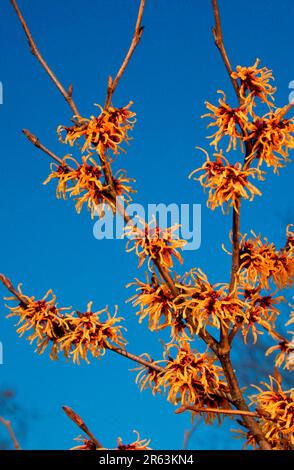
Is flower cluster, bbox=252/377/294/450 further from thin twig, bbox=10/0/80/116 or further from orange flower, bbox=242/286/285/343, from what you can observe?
thin twig, bbox=10/0/80/116

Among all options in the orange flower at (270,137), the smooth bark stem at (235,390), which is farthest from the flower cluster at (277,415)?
the orange flower at (270,137)

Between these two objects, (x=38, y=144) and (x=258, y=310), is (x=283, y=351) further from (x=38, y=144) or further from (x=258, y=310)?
(x=38, y=144)

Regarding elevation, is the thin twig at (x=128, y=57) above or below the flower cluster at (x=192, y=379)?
above

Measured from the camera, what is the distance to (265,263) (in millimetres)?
4512

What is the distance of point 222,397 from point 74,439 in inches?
48.1

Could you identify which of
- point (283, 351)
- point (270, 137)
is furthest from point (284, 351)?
point (270, 137)

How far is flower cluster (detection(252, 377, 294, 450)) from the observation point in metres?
4.19

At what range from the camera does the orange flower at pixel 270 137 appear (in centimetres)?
425

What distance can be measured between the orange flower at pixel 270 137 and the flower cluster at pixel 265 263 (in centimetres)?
58

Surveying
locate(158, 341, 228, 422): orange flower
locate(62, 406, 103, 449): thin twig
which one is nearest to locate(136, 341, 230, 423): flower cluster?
locate(158, 341, 228, 422): orange flower

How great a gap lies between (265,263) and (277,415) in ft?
3.17

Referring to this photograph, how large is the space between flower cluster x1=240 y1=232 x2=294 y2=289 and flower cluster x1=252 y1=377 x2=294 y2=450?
66cm

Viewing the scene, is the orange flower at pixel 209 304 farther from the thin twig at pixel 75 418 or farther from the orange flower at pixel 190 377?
the thin twig at pixel 75 418
